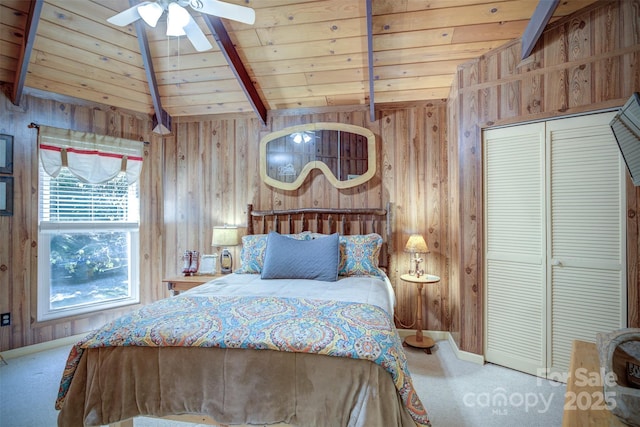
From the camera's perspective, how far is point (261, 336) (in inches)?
55.7

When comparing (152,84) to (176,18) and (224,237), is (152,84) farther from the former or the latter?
(224,237)

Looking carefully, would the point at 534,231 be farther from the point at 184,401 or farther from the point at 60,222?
the point at 60,222

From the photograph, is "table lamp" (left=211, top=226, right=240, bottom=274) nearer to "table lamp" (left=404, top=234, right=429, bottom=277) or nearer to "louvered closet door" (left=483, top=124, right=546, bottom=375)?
"table lamp" (left=404, top=234, right=429, bottom=277)

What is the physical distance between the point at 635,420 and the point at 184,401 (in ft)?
5.55

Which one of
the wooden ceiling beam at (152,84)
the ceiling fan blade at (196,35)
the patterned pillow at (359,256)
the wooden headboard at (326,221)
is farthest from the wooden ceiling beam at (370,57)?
the wooden ceiling beam at (152,84)

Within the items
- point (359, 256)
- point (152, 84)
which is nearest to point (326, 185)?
point (359, 256)

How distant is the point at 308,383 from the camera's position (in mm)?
1354

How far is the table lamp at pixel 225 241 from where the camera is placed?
10.8 feet

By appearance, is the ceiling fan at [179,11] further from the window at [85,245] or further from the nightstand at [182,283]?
the nightstand at [182,283]

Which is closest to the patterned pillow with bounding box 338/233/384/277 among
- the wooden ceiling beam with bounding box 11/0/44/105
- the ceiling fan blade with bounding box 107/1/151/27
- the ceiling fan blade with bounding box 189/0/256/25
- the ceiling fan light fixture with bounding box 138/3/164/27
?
the ceiling fan blade with bounding box 189/0/256/25

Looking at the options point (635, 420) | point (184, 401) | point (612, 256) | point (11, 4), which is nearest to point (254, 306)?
point (184, 401)

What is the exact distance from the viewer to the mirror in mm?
3338

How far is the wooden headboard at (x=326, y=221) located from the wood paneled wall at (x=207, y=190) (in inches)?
4.4

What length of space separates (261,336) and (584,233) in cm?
238
